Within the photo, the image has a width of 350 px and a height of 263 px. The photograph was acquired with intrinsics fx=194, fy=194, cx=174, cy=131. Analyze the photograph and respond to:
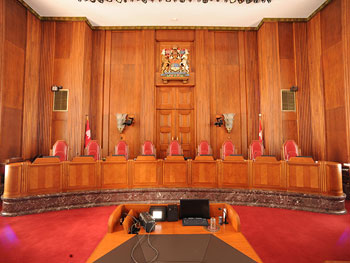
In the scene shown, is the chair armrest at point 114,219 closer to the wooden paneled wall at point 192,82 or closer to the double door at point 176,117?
the wooden paneled wall at point 192,82

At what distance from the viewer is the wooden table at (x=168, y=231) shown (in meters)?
1.40

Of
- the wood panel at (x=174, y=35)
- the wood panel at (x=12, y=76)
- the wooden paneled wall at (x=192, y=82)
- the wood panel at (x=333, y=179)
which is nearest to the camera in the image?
the wood panel at (x=333, y=179)

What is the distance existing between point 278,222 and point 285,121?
3.81 meters

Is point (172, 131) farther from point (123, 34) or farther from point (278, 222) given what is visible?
point (278, 222)

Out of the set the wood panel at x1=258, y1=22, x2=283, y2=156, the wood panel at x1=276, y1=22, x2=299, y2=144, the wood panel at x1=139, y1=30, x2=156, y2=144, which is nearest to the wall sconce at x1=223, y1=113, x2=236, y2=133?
the wood panel at x1=258, y1=22, x2=283, y2=156

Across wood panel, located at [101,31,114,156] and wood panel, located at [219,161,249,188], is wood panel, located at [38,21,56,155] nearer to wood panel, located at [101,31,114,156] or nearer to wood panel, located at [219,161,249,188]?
wood panel, located at [101,31,114,156]

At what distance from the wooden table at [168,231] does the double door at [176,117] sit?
445 centimetres

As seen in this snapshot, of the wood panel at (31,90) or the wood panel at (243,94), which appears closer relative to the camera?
the wood panel at (31,90)

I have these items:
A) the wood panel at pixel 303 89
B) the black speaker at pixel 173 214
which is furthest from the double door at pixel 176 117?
the black speaker at pixel 173 214

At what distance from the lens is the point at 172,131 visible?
663 cm

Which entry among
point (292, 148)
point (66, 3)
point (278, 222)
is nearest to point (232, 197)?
point (278, 222)

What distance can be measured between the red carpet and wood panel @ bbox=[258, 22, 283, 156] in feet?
9.02

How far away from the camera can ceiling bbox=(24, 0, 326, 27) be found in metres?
5.48

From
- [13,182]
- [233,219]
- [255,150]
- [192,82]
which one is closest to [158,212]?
[233,219]
